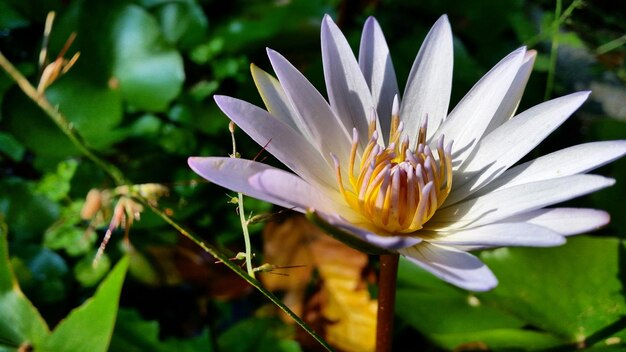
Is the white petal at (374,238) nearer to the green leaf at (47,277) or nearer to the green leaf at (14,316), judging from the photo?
the green leaf at (14,316)

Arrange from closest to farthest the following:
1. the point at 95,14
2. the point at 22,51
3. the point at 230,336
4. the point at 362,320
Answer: the point at 230,336 < the point at 362,320 < the point at 95,14 < the point at 22,51

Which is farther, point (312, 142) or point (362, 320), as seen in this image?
point (362, 320)

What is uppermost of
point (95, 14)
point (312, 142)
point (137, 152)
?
point (95, 14)

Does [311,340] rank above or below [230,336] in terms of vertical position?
below

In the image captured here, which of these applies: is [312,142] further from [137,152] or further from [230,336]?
[137,152]

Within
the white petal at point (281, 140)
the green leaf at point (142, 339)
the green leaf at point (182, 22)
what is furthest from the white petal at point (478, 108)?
the green leaf at point (182, 22)

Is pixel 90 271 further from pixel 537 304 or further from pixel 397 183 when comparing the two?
pixel 537 304

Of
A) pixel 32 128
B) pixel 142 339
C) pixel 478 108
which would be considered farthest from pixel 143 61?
pixel 478 108

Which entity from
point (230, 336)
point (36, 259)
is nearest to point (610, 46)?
point (230, 336)
